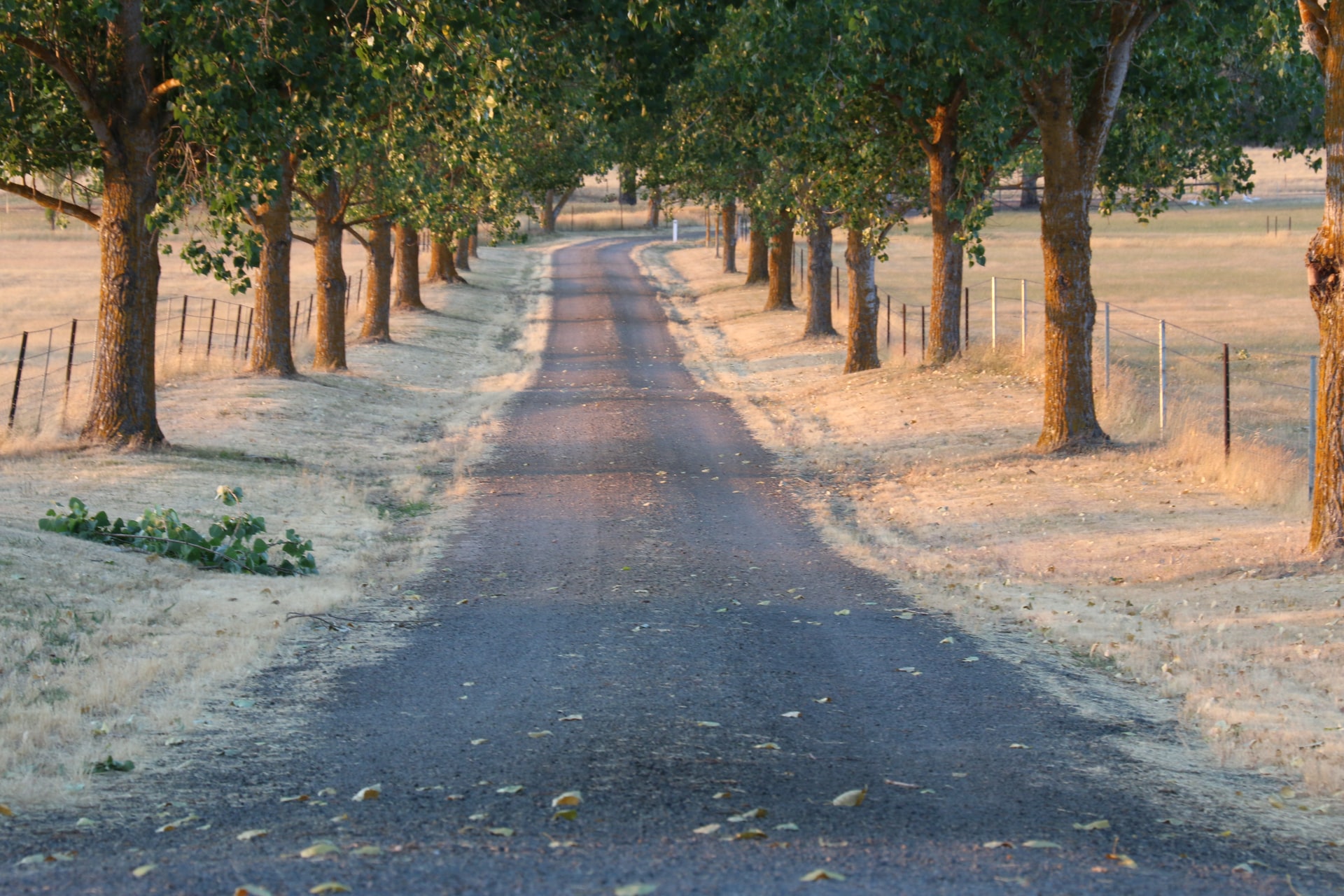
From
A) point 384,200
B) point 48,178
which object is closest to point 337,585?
point 48,178

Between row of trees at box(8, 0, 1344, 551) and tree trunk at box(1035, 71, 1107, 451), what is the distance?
0.10 ft

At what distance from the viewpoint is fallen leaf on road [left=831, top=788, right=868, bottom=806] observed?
557cm

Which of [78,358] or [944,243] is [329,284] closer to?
[78,358]

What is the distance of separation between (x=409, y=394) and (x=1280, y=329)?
22.0 metres

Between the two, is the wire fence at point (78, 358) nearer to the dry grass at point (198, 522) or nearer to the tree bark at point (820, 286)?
the dry grass at point (198, 522)

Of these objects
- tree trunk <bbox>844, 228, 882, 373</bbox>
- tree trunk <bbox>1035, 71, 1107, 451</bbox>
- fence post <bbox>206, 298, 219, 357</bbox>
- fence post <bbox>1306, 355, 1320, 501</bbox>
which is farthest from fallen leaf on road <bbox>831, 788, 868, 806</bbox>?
fence post <bbox>206, 298, 219, 357</bbox>

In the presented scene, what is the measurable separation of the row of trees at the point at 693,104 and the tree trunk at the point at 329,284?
2.55 m

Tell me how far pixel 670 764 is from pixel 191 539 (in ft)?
20.0

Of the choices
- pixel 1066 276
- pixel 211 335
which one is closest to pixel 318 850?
pixel 1066 276

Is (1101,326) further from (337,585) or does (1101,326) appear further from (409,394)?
(337,585)

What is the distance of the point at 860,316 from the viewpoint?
24.3 metres

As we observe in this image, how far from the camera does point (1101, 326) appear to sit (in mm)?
33656

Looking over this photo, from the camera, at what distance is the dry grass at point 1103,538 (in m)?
7.52

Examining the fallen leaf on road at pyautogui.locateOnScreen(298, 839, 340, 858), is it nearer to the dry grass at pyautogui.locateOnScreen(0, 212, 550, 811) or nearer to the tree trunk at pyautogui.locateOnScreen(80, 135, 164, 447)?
the dry grass at pyautogui.locateOnScreen(0, 212, 550, 811)
